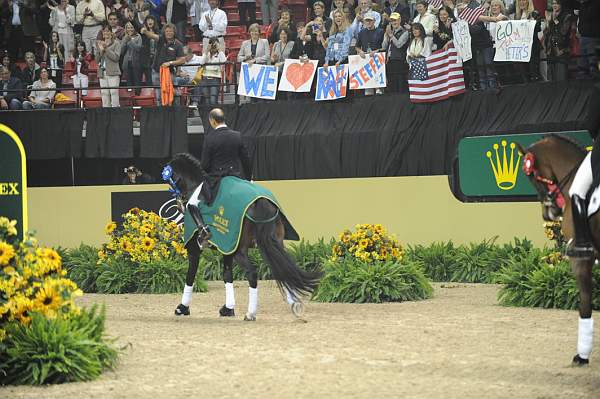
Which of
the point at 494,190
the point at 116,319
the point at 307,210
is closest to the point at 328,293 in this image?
the point at 116,319

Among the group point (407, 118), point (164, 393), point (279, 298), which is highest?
point (407, 118)

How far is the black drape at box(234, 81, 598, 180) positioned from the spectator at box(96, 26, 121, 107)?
334 cm

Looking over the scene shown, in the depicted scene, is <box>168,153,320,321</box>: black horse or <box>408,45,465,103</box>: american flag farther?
<box>408,45,465,103</box>: american flag

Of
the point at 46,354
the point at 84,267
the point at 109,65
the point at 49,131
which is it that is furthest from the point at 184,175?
the point at 49,131

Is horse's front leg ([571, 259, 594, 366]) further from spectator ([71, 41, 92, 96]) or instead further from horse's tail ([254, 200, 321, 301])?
spectator ([71, 41, 92, 96])

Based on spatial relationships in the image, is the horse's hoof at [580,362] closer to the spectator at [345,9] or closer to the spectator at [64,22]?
the spectator at [345,9]

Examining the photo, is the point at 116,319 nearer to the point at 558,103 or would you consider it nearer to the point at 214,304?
the point at 214,304

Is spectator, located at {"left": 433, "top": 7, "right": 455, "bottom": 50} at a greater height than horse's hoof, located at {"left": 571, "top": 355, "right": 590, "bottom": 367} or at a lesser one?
greater

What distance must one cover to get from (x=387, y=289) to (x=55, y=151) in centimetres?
1089

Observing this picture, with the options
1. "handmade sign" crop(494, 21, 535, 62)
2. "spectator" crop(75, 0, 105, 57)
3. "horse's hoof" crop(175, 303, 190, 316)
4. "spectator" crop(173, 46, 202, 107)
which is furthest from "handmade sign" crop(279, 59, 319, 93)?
"horse's hoof" crop(175, 303, 190, 316)

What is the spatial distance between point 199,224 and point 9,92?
12649 mm

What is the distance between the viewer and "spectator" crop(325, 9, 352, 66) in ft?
65.8

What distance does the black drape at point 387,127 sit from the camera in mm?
17141

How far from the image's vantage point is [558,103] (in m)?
16.9
